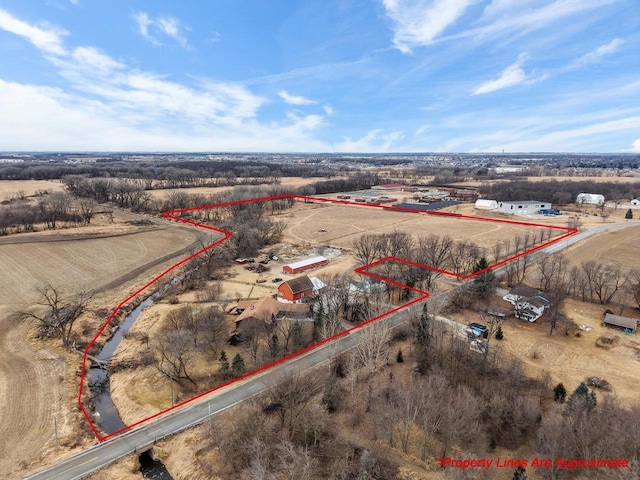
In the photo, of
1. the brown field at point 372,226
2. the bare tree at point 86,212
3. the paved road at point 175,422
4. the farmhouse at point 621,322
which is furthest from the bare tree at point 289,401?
the bare tree at point 86,212

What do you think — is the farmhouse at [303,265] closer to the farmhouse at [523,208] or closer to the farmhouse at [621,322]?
the farmhouse at [621,322]

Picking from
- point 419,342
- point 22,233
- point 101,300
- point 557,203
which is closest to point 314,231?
point 101,300

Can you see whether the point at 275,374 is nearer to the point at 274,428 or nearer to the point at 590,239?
the point at 274,428

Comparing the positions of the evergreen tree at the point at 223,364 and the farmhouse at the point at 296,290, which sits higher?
the farmhouse at the point at 296,290

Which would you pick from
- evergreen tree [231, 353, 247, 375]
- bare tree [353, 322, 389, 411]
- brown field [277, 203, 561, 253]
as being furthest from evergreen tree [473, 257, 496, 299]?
evergreen tree [231, 353, 247, 375]

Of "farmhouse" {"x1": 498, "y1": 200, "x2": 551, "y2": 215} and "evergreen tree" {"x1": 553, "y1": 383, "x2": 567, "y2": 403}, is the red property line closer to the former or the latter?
"farmhouse" {"x1": 498, "y1": 200, "x2": 551, "y2": 215}
